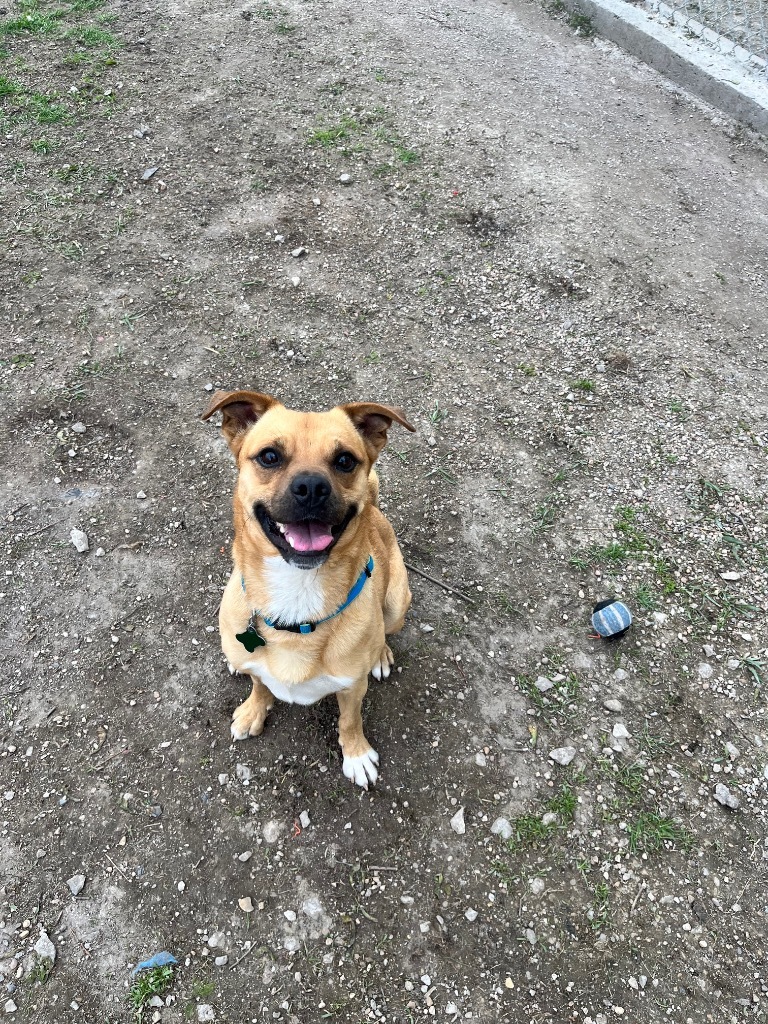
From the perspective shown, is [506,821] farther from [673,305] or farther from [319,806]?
[673,305]

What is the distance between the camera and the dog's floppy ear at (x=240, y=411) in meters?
2.80

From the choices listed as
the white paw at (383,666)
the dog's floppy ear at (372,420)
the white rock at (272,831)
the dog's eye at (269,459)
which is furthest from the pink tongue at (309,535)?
the white rock at (272,831)

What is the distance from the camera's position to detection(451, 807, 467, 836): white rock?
3.20 m

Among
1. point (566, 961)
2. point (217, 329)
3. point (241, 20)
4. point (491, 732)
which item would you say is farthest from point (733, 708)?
point (241, 20)

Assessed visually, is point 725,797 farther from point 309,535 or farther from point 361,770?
point 309,535

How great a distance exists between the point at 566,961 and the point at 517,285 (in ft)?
16.5

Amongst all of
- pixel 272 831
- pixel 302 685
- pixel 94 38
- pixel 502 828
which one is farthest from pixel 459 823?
pixel 94 38

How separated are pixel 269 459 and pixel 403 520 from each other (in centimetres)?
178

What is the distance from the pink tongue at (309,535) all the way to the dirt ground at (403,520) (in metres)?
1.40

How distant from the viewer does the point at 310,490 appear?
8.06 ft

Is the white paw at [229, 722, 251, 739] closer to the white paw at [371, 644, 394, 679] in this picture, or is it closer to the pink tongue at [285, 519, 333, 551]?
the white paw at [371, 644, 394, 679]

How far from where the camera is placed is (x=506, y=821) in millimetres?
3238

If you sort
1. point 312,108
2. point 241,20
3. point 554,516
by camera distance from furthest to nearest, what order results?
point 241,20 → point 312,108 → point 554,516

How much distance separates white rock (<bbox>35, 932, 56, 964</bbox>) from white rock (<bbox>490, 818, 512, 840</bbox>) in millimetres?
2130
